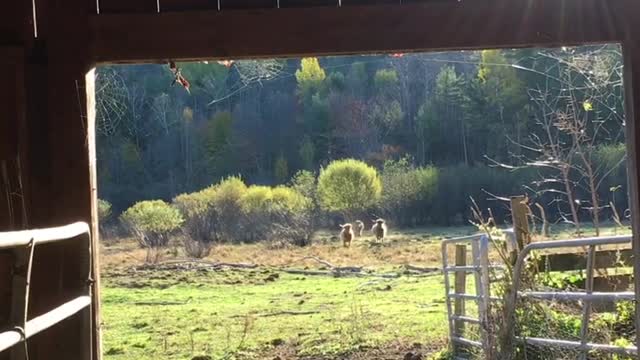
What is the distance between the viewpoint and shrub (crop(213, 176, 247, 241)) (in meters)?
25.3

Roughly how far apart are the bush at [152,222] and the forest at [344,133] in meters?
1.07

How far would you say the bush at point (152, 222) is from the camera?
22719 mm

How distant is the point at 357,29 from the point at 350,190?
2603 centimetres

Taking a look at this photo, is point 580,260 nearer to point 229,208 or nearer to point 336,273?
point 336,273

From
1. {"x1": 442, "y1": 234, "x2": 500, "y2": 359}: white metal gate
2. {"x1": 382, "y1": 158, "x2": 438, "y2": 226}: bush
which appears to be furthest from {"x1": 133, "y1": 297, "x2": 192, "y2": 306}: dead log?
{"x1": 382, "y1": 158, "x2": 438, "y2": 226}: bush

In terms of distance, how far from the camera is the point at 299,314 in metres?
11.4

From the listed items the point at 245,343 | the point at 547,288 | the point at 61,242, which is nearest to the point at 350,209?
the point at 245,343

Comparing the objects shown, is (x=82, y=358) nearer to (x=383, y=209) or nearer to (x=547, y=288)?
(x=547, y=288)

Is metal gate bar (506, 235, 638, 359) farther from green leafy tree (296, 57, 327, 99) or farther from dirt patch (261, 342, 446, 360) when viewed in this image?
green leafy tree (296, 57, 327, 99)

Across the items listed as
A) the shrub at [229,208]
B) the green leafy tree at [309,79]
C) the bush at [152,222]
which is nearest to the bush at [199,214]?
the shrub at [229,208]

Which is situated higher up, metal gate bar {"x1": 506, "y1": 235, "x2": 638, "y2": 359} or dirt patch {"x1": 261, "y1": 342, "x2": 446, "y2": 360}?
metal gate bar {"x1": 506, "y1": 235, "x2": 638, "y2": 359}

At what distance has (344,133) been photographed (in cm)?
3456

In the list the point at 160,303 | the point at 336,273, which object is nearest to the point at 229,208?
the point at 336,273

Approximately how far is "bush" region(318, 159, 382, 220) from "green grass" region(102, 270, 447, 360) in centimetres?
1176
